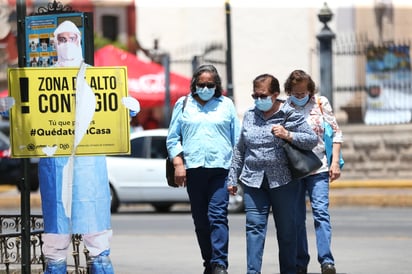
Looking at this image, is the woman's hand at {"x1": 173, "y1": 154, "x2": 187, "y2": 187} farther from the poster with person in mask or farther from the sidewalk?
the sidewalk

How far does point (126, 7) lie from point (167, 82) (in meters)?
15.1

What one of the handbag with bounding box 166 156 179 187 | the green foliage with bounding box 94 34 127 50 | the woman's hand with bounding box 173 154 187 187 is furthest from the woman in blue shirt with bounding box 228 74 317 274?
the green foliage with bounding box 94 34 127 50

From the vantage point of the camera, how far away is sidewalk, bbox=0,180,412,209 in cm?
2164

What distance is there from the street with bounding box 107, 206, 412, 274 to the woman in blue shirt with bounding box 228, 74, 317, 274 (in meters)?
1.79

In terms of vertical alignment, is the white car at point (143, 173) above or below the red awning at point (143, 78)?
below

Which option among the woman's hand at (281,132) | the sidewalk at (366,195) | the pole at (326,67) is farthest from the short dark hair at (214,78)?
the pole at (326,67)

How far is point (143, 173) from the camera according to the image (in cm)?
2098

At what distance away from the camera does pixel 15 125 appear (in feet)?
28.5

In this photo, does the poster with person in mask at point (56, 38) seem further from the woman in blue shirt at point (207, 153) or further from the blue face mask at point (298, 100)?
the blue face mask at point (298, 100)

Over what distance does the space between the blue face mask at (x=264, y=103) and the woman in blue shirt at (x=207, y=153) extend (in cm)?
73

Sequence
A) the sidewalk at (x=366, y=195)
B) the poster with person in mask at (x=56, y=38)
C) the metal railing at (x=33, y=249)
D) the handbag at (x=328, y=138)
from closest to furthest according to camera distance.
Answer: the poster with person in mask at (x=56, y=38) → the metal railing at (x=33, y=249) → the handbag at (x=328, y=138) → the sidewalk at (x=366, y=195)

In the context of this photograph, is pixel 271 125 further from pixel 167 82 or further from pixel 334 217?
pixel 167 82

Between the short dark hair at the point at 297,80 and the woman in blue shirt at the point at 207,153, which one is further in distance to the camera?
the short dark hair at the point at 297,80

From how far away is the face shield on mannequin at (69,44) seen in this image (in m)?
8.76
